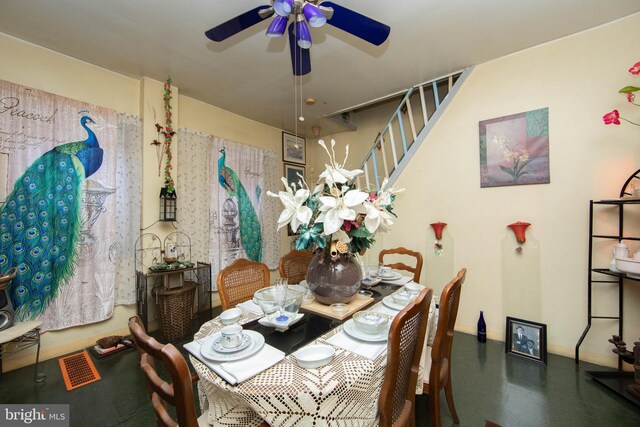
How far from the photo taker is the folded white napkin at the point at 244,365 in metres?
0.85

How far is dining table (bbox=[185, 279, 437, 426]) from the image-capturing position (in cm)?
79

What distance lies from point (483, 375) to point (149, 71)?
13.0 feet

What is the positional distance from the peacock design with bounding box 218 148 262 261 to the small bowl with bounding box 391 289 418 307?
250 centimetres

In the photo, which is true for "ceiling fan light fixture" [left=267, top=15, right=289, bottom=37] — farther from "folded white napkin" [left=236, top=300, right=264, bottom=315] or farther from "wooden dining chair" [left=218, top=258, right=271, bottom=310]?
"folded white napkin" [left=236, top=300, right=264, bottom=315]

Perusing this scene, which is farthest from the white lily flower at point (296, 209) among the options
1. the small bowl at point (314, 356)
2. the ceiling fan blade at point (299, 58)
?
the ceiling fan blade at point (299, 58)

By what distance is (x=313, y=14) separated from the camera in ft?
4.48

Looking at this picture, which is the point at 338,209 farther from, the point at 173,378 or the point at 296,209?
the point at 173,378

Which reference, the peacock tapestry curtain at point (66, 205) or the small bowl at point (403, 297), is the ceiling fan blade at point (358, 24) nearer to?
the small bowl at point (403, 297)

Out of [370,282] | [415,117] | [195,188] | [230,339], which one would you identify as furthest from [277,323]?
[415,117]

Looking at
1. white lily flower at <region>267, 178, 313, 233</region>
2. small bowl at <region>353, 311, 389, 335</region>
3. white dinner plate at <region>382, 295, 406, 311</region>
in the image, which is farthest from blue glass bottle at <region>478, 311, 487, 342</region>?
white lily flower at <region>267, 178, 313, 233</region>

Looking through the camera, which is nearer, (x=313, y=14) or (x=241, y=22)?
(x=313, y=14)

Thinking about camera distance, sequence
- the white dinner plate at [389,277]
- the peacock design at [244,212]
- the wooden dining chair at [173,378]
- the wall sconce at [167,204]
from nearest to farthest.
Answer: the wooden dining chair at [173,378] → the white dinner plate at [389,277] → the wall sconce at [167,204] → the peacock design at [244,212]

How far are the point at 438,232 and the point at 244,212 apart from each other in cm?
249

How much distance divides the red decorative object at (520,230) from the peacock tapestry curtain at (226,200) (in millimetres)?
3010
